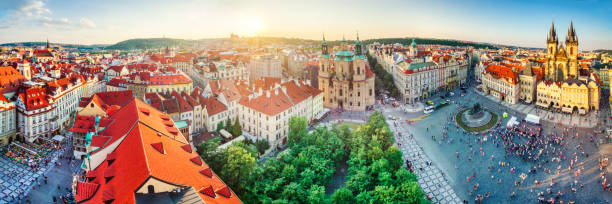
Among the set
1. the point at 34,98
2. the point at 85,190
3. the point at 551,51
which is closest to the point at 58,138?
the point at 34,98

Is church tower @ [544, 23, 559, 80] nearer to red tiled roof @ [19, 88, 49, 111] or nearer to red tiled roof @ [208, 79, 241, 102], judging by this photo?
red tiled roof @ [208, 79, 241, 102]

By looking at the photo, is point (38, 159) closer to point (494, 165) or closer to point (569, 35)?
point (494, 165)

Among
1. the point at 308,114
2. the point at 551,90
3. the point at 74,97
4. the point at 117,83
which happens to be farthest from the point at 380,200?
the point at 117,83

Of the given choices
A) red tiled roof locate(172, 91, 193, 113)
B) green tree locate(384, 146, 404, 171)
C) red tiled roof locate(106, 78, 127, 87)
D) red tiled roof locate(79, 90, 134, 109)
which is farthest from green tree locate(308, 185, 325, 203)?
red tiled roof locate(106, 78, 127, 87)

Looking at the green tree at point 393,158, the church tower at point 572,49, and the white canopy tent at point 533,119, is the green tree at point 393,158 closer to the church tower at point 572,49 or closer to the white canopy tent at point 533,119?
the white canopy tent at point 533,119

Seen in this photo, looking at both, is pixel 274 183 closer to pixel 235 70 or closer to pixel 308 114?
pixel 308 114

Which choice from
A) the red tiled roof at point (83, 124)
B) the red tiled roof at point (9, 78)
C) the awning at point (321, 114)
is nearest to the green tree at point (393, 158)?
the awning at point (321, 114)
